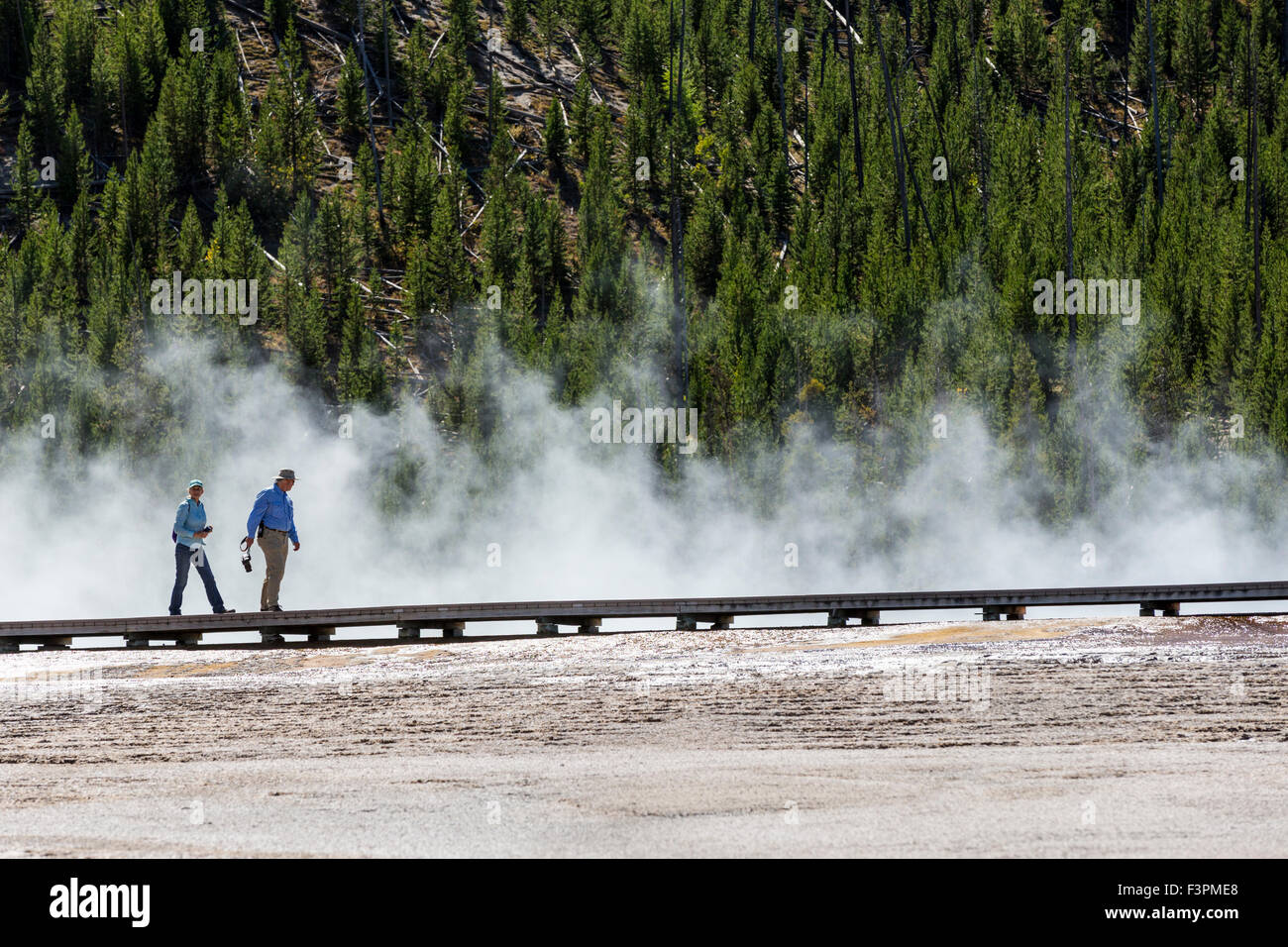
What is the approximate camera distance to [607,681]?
13.4 meters

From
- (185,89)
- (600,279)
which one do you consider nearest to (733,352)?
(600,279)

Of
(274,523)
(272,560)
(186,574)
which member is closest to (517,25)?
(186,574)

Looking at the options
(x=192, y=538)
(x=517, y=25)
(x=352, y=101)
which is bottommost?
(x=192, y=538)

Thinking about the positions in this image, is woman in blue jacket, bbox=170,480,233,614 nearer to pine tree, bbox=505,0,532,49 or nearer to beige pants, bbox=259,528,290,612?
beige pants, bbox=259,528,290,612

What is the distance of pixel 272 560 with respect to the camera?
54.3 feet

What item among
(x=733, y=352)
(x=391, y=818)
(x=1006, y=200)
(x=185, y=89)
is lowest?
(x=391, y=818)

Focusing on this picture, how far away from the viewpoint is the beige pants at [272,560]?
1636 cm

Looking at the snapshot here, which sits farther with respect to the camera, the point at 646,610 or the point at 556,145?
the point at 556,145

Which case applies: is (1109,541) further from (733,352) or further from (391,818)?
(391,818)

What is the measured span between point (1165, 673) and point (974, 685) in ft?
5.29

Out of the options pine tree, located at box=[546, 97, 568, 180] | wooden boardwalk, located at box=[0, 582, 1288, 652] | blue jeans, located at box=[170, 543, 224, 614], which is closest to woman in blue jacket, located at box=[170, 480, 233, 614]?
blue jeans, located at box=[170, 543, 224, 614]

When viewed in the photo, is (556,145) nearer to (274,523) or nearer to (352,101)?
(352,101)

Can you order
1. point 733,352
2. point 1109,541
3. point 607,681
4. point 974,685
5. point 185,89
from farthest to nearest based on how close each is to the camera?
1. point 185,89
2. point 733,352
3. point 1109,541
4. point 607,681
5. point 974,685
